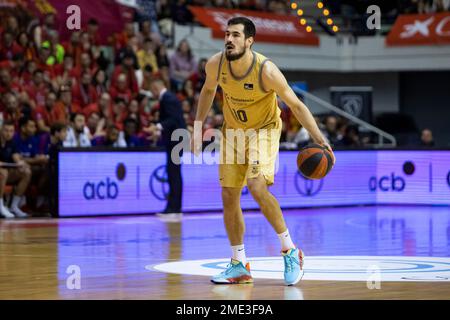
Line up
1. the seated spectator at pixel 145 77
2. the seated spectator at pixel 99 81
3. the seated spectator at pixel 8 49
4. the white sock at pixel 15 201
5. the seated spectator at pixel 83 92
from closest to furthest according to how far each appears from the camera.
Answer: the white sock at pixel 15 201 → the seated spectator at pixel 8 49 → the seated spectator at pixel 83 92 → the seated spectator at pixel 99 81 → the seated spectator at pixel 145 77

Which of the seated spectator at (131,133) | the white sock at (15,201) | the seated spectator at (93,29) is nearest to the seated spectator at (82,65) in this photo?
the seated spectator at (93,29)

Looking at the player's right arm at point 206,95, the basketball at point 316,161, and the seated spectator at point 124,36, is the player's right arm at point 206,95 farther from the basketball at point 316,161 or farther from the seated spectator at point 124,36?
the seated spectator at point 124,36

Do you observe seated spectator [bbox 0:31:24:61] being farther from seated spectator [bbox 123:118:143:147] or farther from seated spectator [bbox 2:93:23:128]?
seated spectator [bbox 123:118:143:147]

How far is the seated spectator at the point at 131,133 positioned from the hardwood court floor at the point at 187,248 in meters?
1.94

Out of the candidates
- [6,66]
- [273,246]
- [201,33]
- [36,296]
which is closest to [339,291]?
[36,296]

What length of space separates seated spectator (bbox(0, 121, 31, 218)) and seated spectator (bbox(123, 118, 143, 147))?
2.45 metres

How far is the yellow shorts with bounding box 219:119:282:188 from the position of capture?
9547 millimetres

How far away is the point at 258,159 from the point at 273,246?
3832mm

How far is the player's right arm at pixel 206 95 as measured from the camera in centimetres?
970

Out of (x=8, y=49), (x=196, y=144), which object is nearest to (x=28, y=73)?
(x=8, y=49)

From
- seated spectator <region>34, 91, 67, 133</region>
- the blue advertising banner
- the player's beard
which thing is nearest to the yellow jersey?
the player's beard

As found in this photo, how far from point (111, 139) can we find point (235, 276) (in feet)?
34.1

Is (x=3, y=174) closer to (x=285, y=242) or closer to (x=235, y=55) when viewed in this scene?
(x=235, y=55)

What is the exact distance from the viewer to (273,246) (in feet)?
43.4
